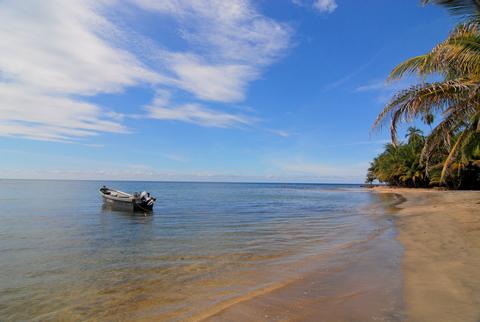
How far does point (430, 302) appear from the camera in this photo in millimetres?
4289

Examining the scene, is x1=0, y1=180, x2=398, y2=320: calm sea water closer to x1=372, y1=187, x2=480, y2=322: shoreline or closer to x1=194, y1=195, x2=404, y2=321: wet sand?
x1=194, y1=195, x2=404, y2=321: wet sand

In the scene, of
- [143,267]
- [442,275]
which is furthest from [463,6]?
[143,267]

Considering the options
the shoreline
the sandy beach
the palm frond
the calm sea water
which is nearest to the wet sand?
the sandy beach

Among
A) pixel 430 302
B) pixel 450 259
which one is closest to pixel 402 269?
pixel 450 259

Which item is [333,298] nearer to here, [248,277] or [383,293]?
[383,293]

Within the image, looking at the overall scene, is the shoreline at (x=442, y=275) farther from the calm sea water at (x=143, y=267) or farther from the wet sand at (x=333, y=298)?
the calm sea water at (x=143, y=267)

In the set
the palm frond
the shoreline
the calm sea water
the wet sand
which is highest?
the palm frond

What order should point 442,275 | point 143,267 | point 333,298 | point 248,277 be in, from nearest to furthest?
point 333,298
point 442,275
point 248,277
point 143,267

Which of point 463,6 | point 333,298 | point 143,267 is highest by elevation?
point 463,6

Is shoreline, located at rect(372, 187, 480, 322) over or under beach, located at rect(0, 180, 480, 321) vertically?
over

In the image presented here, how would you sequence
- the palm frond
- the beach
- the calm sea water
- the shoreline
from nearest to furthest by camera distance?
the shoreline
the beach
the calm sea water
the palm frond

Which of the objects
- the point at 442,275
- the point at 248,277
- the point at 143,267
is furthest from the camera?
the point at 143,267

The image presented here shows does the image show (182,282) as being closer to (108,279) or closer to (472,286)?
(108,279)

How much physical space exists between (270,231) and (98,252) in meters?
6.44
